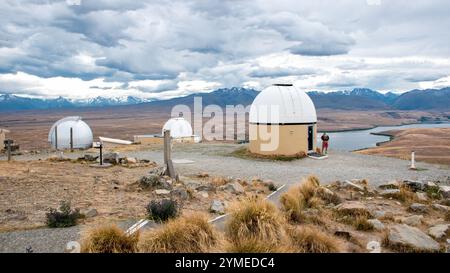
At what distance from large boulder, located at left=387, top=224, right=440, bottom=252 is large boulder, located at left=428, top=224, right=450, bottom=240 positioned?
39 centimetres

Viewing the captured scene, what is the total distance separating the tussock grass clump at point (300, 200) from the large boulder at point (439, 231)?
7.54 feet

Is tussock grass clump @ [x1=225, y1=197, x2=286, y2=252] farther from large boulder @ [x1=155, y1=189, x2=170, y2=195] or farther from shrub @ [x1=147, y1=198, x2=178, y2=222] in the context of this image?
large boulder @ [x1=155, y1=189, x2=170, y2=195]

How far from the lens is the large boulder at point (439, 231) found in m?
6.91

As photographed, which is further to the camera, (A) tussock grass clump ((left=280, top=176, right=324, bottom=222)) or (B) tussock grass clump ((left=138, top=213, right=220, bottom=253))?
(A) tussock grass clump ((left=280, top=176, right=324, bottom=222))

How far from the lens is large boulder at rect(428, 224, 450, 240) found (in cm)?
691

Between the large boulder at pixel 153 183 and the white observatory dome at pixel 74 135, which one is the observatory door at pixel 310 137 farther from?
the white observatory dome at pixel 74 135

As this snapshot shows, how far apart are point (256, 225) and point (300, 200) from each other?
11.0ft

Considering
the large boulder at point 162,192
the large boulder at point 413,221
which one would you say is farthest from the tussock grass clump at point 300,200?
the large boulder at point 162,192

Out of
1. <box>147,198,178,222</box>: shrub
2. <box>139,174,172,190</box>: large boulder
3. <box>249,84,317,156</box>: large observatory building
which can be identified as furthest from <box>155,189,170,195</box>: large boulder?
<box>249,84,317,156</box>: large observatory building

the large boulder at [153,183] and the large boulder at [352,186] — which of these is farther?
the large boulder at [352,186]

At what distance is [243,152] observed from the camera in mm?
22875

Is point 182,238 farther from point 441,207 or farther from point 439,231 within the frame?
point 441,207
